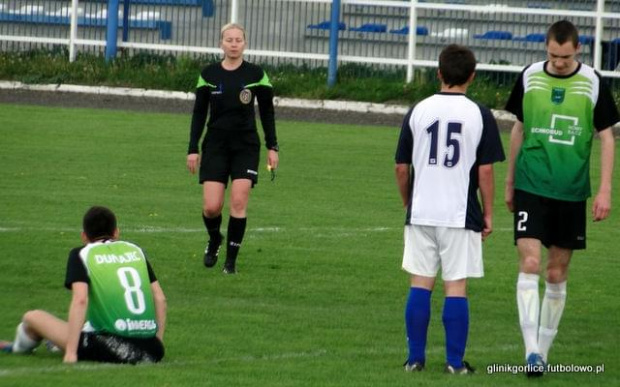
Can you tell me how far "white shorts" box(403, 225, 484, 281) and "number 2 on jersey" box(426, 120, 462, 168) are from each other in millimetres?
372

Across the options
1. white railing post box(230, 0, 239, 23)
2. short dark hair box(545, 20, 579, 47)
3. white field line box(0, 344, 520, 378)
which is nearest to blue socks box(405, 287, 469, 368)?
white field line box(0, 344, 520, 378)

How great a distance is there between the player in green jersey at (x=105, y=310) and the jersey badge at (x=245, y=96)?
3990 mm

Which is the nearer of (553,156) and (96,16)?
(553,156)

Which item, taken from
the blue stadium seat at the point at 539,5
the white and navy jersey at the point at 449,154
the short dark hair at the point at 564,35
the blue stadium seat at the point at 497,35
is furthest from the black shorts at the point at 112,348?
the blue stadium seat at the point at 539,5

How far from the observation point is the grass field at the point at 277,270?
8.52 meters

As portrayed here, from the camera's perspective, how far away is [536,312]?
8586 mm

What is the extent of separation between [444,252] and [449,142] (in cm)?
62

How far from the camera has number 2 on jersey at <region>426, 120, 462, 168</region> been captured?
323 inches

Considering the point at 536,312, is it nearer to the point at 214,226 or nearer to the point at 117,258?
the point at 117,258

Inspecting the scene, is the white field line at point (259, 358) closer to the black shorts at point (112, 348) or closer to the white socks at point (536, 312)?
the black shorts at point (112, 348)

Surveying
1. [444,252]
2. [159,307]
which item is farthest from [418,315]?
[159,307]

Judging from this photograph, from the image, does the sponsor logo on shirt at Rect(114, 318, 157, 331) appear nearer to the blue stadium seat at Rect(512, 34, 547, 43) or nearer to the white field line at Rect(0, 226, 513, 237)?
the white field line at Rect(0, 226, 513, 237)

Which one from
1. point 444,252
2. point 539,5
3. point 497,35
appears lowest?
point 444,252

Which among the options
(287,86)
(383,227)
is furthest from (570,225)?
(287,86)
